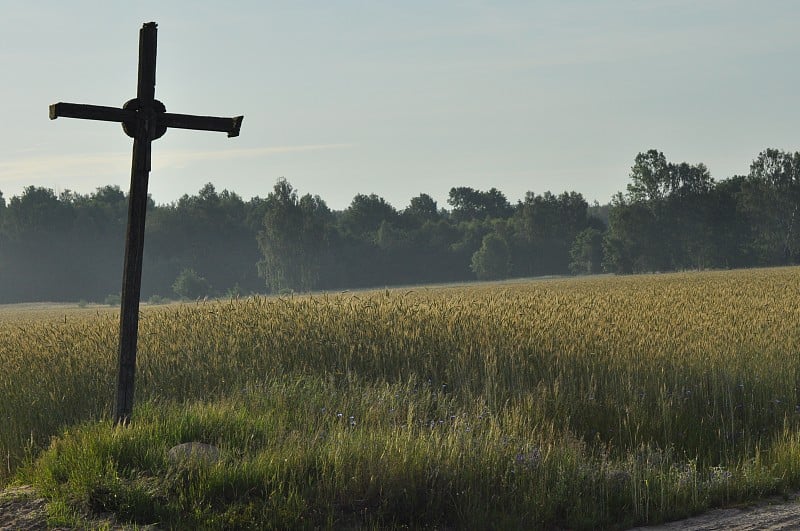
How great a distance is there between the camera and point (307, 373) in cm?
1319

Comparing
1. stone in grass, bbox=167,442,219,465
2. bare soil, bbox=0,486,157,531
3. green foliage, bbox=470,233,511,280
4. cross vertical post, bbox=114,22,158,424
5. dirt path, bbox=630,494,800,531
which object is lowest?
bare soil, bbox=0,486,157,531

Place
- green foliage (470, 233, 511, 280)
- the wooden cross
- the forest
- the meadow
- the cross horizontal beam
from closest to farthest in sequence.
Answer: the meadow, the cross horizontal beam, the wooden cross, the forest, green foliage (470, 233, 511, 280)

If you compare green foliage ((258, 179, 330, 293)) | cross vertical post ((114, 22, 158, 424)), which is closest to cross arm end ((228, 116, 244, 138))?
cross vertical post ((114, 22, 158, 424))

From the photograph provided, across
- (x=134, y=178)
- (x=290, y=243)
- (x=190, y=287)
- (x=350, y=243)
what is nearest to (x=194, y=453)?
(x=134, y=178)

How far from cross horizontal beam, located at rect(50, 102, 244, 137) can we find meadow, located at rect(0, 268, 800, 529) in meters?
2.92

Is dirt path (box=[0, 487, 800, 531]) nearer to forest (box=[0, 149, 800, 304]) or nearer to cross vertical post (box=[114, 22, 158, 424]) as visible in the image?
cross vertical post (box=[114, 22, 158, 424])

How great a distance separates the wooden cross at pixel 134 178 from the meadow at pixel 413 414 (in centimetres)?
54

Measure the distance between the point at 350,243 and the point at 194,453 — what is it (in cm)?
9796

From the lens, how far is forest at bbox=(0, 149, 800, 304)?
94.4m

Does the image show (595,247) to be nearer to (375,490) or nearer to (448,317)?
(448,317)

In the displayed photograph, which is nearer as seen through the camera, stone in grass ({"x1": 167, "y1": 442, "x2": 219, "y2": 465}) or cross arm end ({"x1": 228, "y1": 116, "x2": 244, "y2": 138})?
stone in grass ({"x1": 167, "y1": 442, "x2": 219, "y2": 465})

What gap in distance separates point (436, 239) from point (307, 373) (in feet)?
324

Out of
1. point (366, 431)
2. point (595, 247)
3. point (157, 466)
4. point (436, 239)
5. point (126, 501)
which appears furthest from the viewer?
point (436, 239)

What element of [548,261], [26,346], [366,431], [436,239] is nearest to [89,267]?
[436,239]
